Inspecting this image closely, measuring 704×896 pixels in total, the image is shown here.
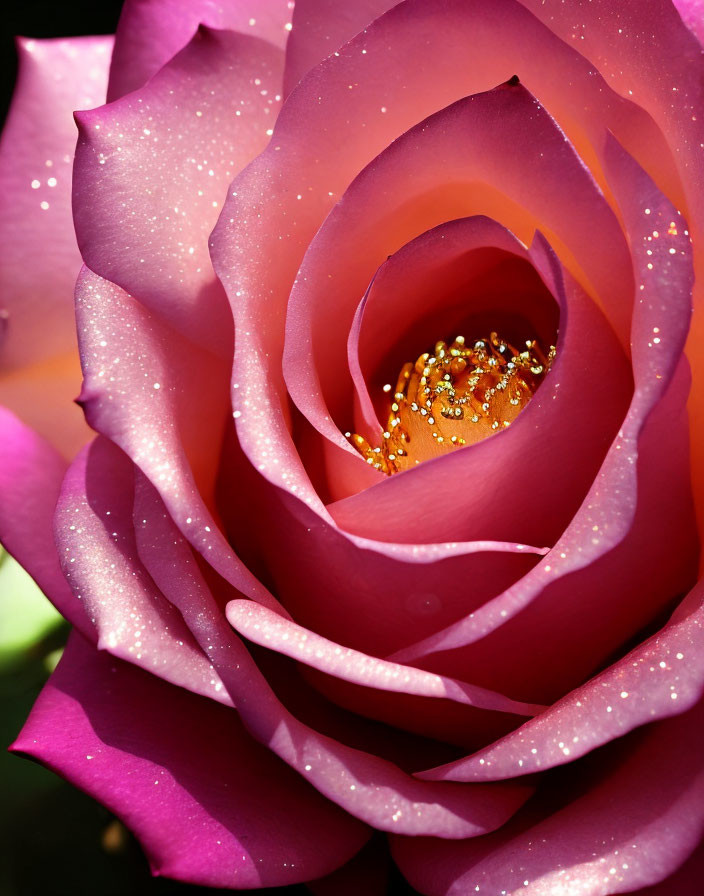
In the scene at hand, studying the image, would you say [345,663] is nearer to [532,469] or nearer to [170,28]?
[532,469]

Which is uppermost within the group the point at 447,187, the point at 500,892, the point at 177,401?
the point at 447,187

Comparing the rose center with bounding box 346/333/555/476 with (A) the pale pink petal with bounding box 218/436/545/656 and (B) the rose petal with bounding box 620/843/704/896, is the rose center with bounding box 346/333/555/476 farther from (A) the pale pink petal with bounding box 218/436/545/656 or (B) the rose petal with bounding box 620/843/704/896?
(B) the rose petal with bounding box 620/843/704/896

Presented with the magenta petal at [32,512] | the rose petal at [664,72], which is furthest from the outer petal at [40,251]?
the rose petal at [664,72]

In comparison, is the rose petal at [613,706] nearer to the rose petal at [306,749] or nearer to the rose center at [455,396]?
the rose petal at [306,749]

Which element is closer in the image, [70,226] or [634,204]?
[634,204]

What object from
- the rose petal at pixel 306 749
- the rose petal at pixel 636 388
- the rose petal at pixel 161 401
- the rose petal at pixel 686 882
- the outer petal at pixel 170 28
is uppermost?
the outer petal at pixel 170 28

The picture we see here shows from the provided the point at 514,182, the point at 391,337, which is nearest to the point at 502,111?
the point at 514,182

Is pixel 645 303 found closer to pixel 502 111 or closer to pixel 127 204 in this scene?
pixel 502 111

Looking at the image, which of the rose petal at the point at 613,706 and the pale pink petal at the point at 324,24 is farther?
the pale pink petal at the point at 324,24
